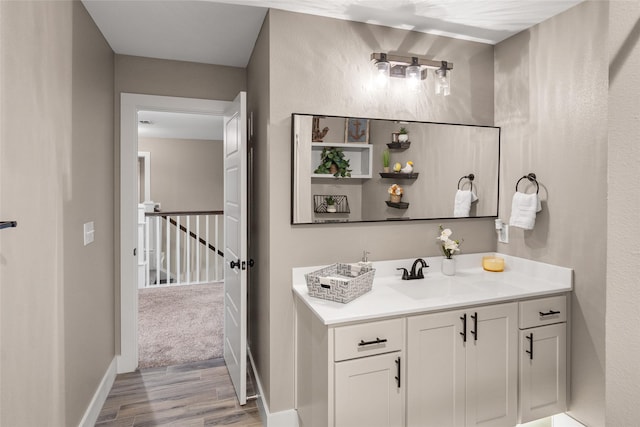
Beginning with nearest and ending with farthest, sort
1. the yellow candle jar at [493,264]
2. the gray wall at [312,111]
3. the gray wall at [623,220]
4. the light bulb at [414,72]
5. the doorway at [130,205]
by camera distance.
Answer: the gray wall at [623,220], the gray wall at [312,111], the light bulb at [414,72], the yellow candle jar at [493,264], the doorway at [130,205]

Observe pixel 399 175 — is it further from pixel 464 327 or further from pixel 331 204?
pixel 464 327

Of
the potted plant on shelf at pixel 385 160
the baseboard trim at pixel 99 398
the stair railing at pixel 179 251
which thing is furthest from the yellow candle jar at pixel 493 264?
the stair railing at pixel 179 251

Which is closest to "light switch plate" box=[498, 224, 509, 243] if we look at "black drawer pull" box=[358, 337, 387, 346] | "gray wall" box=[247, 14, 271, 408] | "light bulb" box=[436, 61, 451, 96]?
"light bulb" box=[436, 61, 451, 96]

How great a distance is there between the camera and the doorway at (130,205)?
112 inches

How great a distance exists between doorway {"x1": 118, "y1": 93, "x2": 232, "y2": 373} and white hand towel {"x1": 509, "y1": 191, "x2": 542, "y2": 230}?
2507 millimetres

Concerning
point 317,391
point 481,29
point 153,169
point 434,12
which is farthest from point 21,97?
point 153,169

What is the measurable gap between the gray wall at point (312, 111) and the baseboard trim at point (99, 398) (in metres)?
1.04

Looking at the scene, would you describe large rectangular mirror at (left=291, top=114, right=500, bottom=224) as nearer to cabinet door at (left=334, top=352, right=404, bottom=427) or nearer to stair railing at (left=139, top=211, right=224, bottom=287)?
cabinet door at (left=334, top=352, right=404, bottom=427)

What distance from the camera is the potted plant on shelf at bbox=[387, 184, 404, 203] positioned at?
2.32 meters

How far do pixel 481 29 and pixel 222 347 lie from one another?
3.29 metres

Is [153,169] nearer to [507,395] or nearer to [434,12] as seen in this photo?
[434,12]

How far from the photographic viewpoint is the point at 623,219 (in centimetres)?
70

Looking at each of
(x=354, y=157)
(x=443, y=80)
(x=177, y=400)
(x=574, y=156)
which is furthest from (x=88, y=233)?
(x=574, y=156)

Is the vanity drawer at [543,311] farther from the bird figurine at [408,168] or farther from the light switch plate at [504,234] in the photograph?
the bird figurine at [408,168]
